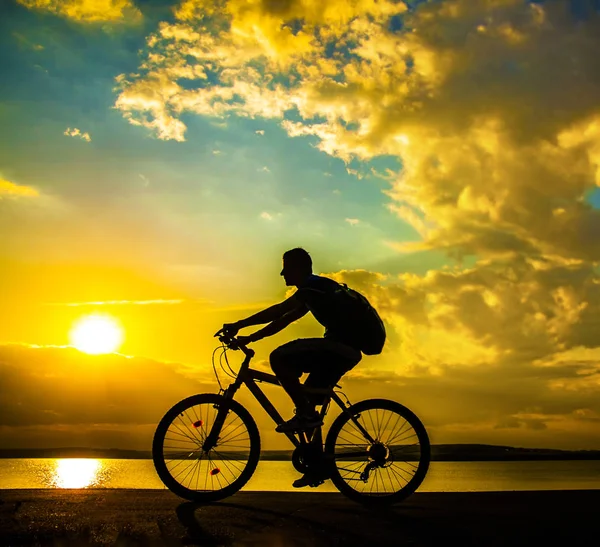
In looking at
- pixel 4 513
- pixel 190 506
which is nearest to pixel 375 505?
pixel 190 506

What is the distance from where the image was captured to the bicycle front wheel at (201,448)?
7.57 meters

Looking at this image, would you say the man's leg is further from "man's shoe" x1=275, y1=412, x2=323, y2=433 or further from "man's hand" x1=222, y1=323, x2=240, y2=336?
"man's hand" x1=222, y1=323, x2=240, y2=336

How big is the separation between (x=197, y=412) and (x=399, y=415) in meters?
2.42

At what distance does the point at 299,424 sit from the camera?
7395 mm

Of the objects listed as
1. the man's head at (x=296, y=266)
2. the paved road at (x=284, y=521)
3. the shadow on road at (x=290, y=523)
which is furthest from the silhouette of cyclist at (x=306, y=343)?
the paved road at (x=284, y=521)

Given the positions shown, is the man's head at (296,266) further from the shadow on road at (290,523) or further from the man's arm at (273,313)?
the shadow on road at (290,523)

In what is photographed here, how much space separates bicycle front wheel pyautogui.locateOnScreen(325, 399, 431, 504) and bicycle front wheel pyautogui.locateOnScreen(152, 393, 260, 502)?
100cm

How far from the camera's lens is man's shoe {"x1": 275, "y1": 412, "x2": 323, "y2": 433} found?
24.2ft

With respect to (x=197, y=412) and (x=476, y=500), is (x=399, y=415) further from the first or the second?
(x=197, y=412)

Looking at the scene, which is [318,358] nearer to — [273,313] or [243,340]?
[273,313]

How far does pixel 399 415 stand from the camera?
7773 mm

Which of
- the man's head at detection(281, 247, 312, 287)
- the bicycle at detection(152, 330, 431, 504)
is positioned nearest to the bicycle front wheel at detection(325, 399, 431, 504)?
the bicycle at detection(152, 330, 431, 504)

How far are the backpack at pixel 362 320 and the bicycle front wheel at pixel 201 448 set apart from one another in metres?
1.69

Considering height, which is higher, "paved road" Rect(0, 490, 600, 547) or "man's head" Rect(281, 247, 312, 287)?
"man's head" Rect(281, 247, 312, 287)
